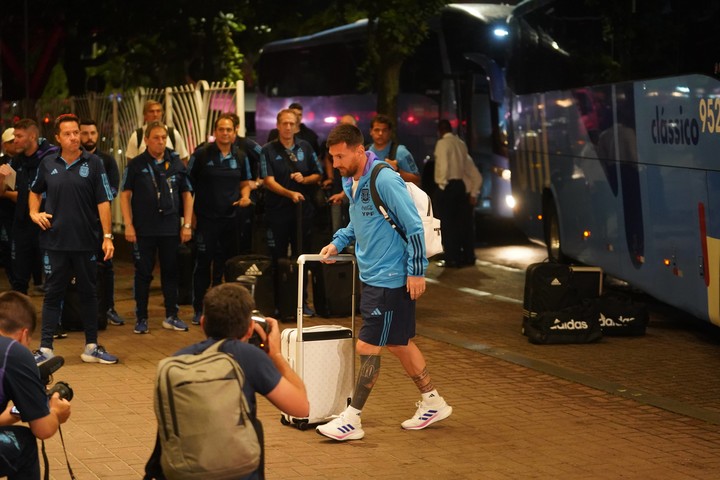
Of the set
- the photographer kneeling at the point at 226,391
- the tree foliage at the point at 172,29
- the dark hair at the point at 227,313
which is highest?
the tree foliage at the point at 172,29

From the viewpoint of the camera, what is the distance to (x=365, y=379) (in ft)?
26.8

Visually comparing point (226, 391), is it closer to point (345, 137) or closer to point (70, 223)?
point (345, 137)

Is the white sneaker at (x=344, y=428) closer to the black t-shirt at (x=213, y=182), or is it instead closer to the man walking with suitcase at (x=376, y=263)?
the man walking with suitcase at (x=376, y=263)

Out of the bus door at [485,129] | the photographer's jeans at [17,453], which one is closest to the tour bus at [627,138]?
the bus door at [485,129]

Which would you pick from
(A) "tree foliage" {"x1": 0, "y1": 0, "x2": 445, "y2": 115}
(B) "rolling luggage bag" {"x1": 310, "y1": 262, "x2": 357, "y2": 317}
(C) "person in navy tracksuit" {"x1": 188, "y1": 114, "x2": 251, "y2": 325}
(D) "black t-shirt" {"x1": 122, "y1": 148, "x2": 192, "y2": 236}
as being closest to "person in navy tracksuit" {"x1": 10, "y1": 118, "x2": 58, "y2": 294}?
(D) "black t-shirt" {"x1": 122, "y1": 148, "x2": 192, "y2": 236}

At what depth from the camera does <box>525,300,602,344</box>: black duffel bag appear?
1178 centimetres

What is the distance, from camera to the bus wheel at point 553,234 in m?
17.3

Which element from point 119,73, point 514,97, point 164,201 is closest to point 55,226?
point 164,201

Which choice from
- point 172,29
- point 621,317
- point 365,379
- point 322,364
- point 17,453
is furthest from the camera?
point 172,29

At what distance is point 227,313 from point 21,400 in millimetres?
879

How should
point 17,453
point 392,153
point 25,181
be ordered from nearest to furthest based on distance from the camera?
point 17,453 < point 25,181 < point 392,153

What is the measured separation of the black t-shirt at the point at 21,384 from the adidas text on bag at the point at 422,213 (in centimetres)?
319

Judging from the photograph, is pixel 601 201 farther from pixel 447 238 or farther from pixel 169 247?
pixel 169 247

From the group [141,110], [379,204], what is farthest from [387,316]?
[141,110]
